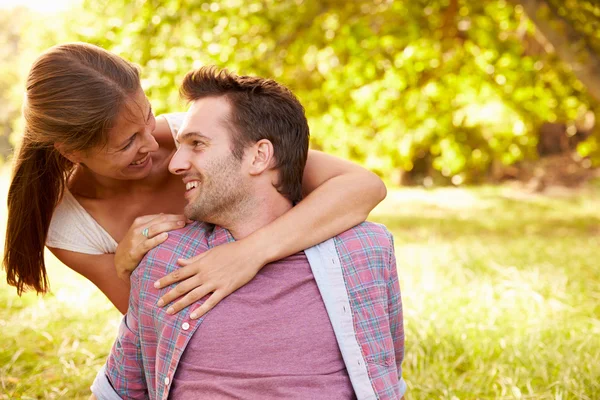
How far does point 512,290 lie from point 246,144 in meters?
3.10

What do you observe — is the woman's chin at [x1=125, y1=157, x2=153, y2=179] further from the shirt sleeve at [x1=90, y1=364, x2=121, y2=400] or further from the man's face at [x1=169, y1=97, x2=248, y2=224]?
the shirt sleeve at [x1=90, y1=364, x2=121, y2=400]

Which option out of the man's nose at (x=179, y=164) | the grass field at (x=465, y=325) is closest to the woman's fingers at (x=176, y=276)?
the man's nose at (x=179, y=164)

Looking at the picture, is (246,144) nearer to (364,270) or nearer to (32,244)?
(364,270)

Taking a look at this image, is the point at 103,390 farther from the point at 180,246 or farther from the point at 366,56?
the point at 366,56

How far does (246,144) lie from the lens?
2.32 meters

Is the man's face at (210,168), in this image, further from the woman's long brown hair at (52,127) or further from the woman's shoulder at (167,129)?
the woman's shoulder at (167,129)

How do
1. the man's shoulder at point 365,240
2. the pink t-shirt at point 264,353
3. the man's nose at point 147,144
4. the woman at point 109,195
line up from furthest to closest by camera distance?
1. the man's nose at point 147,144
2. the man's shoulder at point 365,240
3. the woman at point 109,195
4. the pink t-shirt at point 264,353

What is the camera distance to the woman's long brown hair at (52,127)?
94.7 inches

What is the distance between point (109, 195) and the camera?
9.54 feet

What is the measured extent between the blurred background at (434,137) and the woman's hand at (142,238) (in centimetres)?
75

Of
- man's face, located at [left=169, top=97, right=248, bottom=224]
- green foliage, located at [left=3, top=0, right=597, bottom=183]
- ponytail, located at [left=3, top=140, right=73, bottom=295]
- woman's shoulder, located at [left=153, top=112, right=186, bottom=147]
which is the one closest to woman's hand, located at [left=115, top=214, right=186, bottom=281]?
man's face, located at [left=169, top=97, right=248, bottom=224]

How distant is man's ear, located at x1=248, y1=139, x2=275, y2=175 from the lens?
233 cm

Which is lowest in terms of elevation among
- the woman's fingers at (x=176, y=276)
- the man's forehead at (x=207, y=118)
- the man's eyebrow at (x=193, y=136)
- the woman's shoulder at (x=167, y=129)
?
the woman's fingers at (x=176, y=276)

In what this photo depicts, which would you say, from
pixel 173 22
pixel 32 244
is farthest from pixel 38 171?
pixel 173 22
